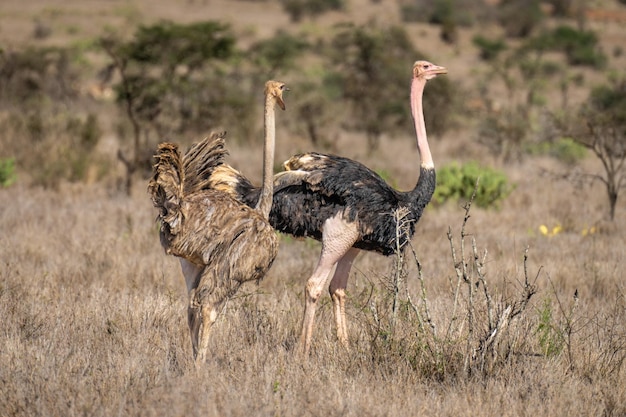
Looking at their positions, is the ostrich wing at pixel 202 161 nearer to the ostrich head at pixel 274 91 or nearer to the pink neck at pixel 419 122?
the ostrich head at pixel 274 91

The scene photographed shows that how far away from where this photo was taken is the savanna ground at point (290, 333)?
4.03 meters

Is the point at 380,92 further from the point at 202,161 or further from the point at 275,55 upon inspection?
the point at 202,161

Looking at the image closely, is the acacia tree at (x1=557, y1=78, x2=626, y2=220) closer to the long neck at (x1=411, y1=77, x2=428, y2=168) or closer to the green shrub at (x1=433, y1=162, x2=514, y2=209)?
the green shrub at (x1=433, y1=162, x2=514, y2=209)

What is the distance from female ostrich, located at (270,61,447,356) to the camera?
5098 mm

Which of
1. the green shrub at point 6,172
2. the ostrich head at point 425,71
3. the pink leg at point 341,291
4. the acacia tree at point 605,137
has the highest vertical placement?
the ostrich head at point 425,71

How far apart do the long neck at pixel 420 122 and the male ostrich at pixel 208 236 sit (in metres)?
1.16

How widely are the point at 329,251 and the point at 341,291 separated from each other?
1.39 ft

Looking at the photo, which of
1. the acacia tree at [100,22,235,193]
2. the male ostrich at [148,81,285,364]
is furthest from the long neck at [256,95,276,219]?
the acacia tree at [100,22,235,193]

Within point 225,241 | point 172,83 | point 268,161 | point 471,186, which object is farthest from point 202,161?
point 172,83

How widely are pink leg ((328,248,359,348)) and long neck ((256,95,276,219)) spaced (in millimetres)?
909

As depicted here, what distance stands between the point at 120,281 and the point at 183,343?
5.63 ft

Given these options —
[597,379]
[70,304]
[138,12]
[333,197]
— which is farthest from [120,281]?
[138,12]

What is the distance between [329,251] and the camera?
5.16m

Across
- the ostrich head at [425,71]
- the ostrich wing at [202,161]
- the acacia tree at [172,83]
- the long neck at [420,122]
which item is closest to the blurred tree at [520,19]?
the acacia tree at [172,83]
